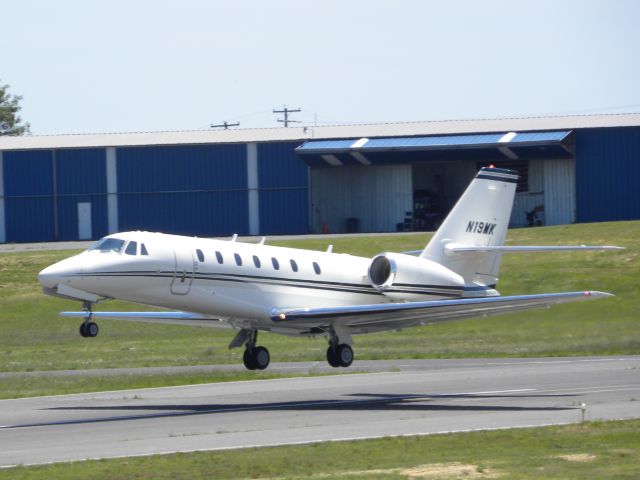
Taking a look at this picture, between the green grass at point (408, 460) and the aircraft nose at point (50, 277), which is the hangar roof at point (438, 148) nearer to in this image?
the aircraft nose at point (50, 277)

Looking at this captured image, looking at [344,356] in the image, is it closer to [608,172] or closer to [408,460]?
[408,460]

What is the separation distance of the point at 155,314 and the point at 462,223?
788cm

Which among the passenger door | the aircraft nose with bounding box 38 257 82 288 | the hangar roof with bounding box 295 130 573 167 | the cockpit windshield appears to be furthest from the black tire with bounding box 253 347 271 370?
the hangar roof with bounding box 295 130 573 167

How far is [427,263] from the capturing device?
96.6 feet

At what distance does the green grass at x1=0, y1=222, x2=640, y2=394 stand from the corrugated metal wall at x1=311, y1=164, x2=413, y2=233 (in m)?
5.25

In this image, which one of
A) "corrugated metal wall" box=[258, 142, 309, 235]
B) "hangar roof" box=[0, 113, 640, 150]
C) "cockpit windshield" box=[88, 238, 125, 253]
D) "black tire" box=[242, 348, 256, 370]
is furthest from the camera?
"corrugated metal wall" box=[258, 142, 309, 235]

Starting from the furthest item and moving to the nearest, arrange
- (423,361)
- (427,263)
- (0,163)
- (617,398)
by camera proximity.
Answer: (0,163) → (423,361) → (427,263) → (617,398)

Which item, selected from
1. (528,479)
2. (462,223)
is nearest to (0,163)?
(462,223)

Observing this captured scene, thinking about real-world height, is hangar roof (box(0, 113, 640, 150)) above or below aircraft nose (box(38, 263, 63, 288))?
above

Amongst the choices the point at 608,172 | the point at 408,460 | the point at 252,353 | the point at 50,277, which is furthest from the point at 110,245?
the point at 608,172

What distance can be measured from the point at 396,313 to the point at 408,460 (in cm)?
1016

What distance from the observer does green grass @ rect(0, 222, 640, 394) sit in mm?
39062

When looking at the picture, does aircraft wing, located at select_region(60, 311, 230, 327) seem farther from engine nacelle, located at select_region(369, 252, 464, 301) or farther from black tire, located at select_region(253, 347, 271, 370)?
engine nacelle, located at select_region(369, 252, 464, 301)

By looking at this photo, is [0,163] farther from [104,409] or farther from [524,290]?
[104,409]
